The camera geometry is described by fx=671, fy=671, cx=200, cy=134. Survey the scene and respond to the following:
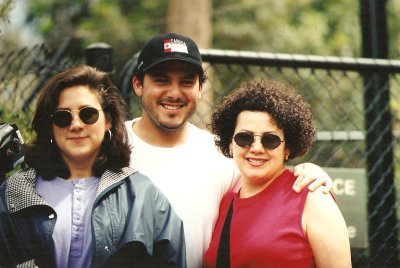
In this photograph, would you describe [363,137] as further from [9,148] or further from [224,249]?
[9,148]

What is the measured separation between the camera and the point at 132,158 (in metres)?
2.62

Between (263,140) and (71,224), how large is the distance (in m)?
0.72

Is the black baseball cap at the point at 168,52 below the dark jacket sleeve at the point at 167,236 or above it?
above

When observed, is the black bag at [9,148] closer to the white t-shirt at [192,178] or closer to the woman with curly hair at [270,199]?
the white t-shirt at [192,178]

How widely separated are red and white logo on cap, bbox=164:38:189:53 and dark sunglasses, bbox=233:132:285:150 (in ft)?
1.42

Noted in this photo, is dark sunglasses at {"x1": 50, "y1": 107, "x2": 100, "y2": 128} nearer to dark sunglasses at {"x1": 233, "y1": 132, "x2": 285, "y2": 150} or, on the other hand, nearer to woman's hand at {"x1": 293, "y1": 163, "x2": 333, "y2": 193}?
dark sunglasses at {"x1": 233, "y1": 132, "x2": 285, "y2": 150}

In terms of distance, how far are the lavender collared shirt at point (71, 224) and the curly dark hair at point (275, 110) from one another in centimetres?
60

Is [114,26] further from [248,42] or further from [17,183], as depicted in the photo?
[17,183]

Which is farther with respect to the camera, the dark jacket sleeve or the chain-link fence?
the chain-link fence

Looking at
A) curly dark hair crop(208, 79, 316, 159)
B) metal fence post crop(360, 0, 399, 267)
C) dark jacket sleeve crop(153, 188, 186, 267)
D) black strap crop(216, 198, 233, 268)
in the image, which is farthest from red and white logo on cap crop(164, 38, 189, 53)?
metal fence post crop(360, 0, 399, 267)

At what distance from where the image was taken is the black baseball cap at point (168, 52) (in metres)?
2.56

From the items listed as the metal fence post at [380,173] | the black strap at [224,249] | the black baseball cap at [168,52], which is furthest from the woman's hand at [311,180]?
the metal fence post at [380,173]

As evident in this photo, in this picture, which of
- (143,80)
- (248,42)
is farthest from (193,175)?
(248,42)

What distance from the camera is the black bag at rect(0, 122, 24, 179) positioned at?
7.56 ft
